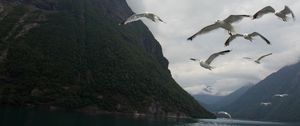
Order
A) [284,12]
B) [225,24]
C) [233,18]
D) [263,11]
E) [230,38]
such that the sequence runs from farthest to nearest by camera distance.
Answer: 1. [284,12]
2. [225,24]
3. [230,38]
4. [233,18]
5. [263,11]

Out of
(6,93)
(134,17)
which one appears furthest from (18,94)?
(134,17)

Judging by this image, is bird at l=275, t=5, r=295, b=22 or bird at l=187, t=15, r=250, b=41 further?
bird at l=275, t=5, r=295, b=22

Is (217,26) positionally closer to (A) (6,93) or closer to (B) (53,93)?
(A) (6,93)

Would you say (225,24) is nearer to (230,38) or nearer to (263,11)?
(230,38)

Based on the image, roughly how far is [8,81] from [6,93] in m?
18.7

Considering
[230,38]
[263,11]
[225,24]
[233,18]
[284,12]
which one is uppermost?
[284,12]

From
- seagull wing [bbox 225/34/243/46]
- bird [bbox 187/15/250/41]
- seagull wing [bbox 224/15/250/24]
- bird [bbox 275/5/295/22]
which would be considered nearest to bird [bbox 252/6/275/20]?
bird [bbox 187/15/250/41]

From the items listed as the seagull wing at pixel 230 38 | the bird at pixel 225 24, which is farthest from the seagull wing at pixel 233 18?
the seagull wing at pixel 230 38

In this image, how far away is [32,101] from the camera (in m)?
181

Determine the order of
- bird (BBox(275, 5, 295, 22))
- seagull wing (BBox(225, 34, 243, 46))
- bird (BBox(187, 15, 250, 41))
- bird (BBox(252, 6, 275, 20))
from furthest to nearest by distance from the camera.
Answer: bird (BBox(275, 5, 295, 22)) < bird (BBox(187, 15, 250, 41)) < seagull wing (BBox(225, 34, 243, 46)) < bird (BBox(252, 6, 275, 20))

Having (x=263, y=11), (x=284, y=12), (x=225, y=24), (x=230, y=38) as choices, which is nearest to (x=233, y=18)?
(x=225, y=24)

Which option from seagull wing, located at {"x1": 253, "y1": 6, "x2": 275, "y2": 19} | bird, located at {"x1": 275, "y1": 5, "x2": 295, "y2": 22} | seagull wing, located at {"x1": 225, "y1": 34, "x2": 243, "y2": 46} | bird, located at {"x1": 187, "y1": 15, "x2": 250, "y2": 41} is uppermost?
bird, located at {"x1": 275, "y1": 5, "x2": 295, "y2": 22}

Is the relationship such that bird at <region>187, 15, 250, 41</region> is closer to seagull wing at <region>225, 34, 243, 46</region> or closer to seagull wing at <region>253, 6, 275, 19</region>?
seagull wing at <region>225, 34, 243, 46</region>

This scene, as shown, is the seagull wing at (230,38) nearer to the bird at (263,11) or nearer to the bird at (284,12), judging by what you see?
the bird at (263,11)
